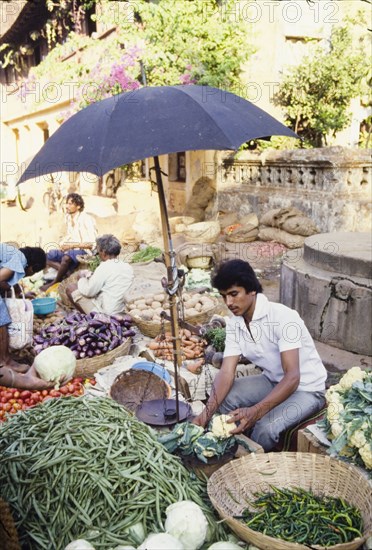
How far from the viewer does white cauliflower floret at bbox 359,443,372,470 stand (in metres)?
2.61

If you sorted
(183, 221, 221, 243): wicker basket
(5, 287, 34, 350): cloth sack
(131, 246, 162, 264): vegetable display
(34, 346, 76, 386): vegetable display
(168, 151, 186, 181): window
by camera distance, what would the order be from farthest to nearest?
1. (168, 151, 186, 181): window
2. (183, 221, 221, 243): wicker basket
3. (131, 246, 162, 264): vegetable display
4. (5, 287, 34, 350): cloth sack
5. (34, 346, 76, 386): vegetable display

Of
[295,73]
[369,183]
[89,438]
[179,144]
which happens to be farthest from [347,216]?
[89,438]

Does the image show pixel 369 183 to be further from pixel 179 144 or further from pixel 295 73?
pixel 179 144

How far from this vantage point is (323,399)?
3.62m

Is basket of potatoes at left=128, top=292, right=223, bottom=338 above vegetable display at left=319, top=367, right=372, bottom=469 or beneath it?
beneath

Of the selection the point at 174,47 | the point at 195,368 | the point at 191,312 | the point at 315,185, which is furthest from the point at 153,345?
the point at 174,47

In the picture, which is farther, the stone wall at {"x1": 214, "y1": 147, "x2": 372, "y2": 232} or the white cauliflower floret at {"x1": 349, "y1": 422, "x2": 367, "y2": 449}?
the stone wall at {"x1": 214, "y1": 147, "x2": 372, "y2": 232}

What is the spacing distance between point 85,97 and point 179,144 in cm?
1075

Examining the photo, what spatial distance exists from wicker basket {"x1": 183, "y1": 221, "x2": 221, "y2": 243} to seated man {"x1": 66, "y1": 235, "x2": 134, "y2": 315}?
191 inches

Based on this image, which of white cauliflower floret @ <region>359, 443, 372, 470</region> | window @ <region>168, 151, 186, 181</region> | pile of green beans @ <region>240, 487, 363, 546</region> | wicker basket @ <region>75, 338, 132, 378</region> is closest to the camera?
pile of green beans @ <region>240, 487, 363, 546</region>

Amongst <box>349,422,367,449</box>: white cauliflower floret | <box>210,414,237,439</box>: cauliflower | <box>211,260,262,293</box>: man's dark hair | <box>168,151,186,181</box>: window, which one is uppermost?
<box>168,151,186,181</box>: window

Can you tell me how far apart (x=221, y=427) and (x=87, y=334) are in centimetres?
252

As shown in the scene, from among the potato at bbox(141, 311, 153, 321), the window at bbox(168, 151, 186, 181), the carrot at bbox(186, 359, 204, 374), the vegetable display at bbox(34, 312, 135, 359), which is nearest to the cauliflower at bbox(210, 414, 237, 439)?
the carrot at bbox(186, 359, 204, 374)

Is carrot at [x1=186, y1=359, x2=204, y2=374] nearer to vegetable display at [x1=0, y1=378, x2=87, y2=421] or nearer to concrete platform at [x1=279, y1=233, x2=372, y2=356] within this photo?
vegetable display at [x1=0, y1=378, x2=87, y2=421]
